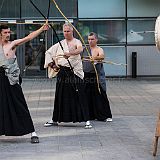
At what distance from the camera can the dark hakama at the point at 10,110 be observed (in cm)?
768

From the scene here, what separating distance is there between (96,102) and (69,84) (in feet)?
3.59

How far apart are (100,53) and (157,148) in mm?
3120

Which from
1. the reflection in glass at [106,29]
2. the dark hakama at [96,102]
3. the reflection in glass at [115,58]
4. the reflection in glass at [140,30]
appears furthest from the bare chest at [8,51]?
the reflection in glass at [140,30]

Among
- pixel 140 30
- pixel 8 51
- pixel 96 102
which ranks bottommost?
pixel 96 102

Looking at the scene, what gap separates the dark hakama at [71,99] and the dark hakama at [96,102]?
78cm

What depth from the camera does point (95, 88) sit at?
397 inches

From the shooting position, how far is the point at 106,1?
21047 millimetres

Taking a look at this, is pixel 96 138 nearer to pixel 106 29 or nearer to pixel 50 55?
pixel 50 55

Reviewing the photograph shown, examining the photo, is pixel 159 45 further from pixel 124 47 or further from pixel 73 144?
pixel 124 47

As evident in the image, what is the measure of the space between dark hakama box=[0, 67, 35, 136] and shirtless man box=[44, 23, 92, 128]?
1570 mm

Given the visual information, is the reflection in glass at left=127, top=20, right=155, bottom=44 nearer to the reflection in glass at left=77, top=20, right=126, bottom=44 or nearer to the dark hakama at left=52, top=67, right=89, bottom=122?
the reflection in glass at left=77, top=20, right=126, bottom=44

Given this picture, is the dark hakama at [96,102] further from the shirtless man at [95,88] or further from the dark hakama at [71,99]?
the dark hakama at [71,99]

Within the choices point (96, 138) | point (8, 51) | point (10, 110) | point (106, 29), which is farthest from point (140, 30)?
point (10, 110)

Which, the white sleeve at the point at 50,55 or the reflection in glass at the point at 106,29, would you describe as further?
the reflection in glass at the point at 106,29
